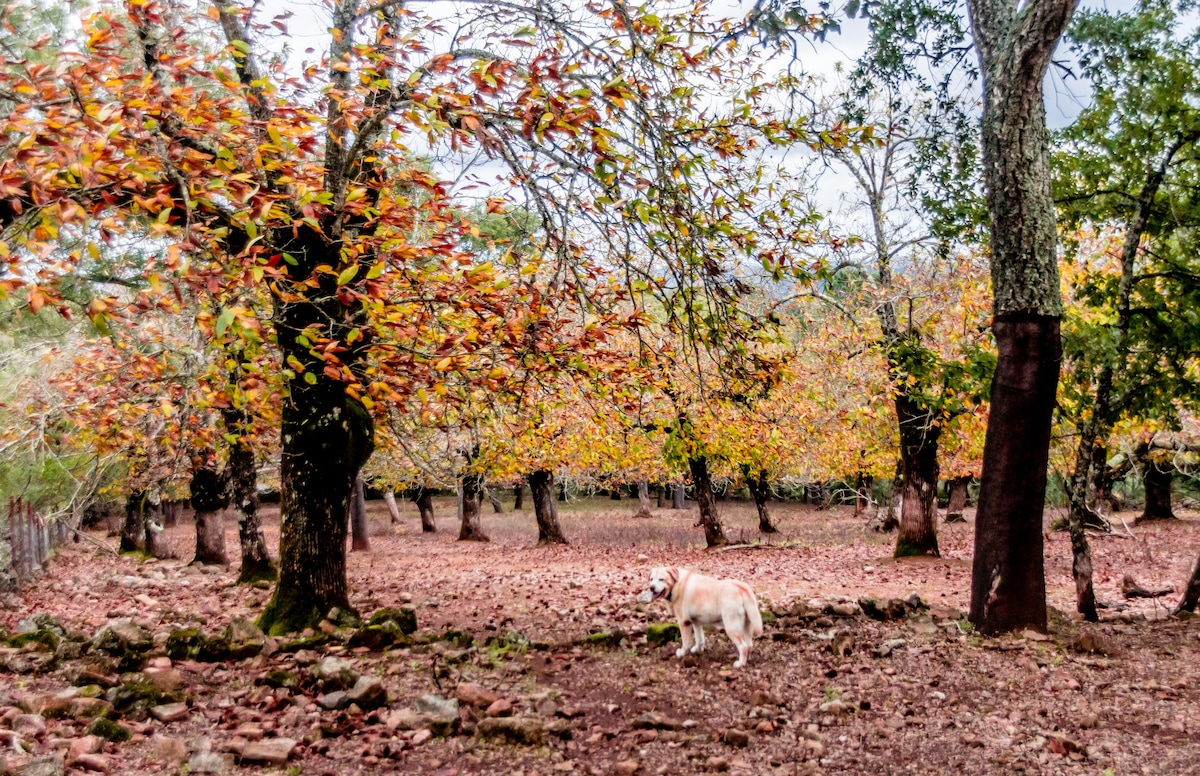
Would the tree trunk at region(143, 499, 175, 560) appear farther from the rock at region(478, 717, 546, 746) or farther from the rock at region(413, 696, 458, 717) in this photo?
the rock at region(478, 717, 546, 746)

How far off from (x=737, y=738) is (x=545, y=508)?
23971 millimetres

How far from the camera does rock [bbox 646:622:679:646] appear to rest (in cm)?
912

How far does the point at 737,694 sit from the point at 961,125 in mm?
8885

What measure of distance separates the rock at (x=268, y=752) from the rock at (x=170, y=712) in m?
1.08

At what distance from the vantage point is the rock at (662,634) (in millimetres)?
9117

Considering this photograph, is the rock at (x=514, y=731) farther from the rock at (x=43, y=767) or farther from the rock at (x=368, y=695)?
the rock at (x=43, y=767)

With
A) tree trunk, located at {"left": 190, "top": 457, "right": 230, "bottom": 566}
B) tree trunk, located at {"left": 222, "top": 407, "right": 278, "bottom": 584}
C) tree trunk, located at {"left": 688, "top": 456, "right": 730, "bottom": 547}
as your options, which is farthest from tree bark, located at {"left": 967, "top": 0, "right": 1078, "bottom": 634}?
tree trunk, located at {"left": 190, "top": 457, "right": 230, "bottom": 566}

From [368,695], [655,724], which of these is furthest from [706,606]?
[368,695]

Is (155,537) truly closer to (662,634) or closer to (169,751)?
(662,634)

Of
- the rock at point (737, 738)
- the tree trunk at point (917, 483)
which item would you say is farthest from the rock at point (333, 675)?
the tree trunk at point (917, 483)

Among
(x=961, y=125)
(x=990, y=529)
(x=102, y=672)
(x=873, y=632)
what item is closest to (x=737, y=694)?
(x=873, y=632)

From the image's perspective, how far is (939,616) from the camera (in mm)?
10172

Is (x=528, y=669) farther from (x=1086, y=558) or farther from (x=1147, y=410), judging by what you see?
(x=1147, y=410)

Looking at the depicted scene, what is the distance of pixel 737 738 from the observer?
602 cm
